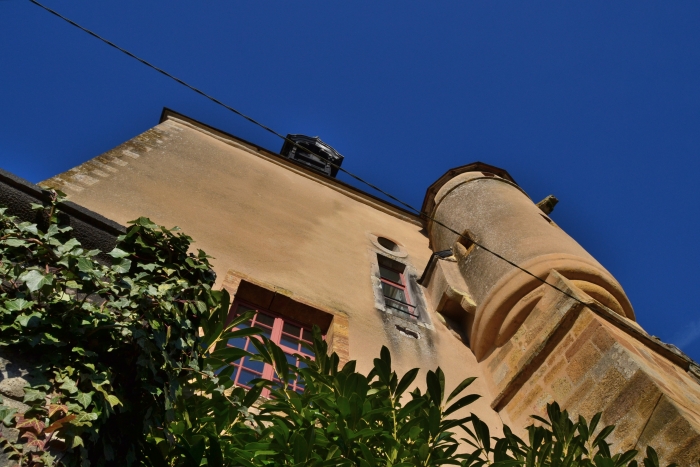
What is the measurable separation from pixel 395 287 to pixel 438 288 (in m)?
0.68

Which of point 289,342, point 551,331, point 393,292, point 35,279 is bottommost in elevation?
point 289,342

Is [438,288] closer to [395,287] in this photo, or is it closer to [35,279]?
[395,287]

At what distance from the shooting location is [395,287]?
345 inches

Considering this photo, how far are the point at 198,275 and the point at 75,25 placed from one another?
2.99 meters

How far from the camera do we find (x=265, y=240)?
304 inches

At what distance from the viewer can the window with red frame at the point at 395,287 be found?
8.02 m

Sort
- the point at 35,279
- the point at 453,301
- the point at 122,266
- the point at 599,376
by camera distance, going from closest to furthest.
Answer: the point at 35,279 → the point at 122,266 → the point at 599,376 → the point at 453,301

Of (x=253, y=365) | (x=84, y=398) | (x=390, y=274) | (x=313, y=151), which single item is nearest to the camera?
(x=84, y=398)

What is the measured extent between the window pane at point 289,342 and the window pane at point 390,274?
2.85 metres

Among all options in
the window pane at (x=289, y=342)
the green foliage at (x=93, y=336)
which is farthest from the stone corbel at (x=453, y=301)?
the green foliage at (x=93, y=336)

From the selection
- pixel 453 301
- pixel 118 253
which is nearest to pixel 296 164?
pixel 453 301

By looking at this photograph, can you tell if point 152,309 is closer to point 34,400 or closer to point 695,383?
point 34,400

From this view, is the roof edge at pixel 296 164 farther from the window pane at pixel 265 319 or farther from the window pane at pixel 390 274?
the window pane at pixel 265 319

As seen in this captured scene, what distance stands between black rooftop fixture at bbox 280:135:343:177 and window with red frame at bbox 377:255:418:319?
21.0 feet
